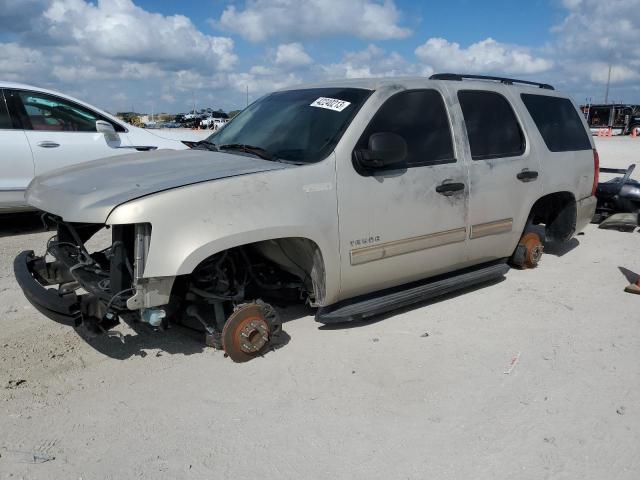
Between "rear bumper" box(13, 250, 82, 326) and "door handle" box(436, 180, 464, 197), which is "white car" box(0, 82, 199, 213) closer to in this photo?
"rear bumper" box(13, 250, 82, 326)

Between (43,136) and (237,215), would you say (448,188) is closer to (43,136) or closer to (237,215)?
→ (237,215)

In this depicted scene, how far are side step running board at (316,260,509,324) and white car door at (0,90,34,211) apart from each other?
178 inches

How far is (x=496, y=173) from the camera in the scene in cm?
482

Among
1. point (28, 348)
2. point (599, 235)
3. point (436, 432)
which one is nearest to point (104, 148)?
point (28, 348)

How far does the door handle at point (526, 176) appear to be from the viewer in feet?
16.6

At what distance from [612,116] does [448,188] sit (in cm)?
3800

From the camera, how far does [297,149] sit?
3.99m

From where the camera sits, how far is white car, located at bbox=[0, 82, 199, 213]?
263 inches

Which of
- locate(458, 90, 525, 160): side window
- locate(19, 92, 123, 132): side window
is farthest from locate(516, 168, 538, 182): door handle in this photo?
locate(19, 92, 123, 132): side window

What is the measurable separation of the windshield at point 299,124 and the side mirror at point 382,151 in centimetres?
22

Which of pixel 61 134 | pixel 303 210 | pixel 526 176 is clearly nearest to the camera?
pixel 303 210

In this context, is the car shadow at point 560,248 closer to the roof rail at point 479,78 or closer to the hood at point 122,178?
the roof rail at point 479,78

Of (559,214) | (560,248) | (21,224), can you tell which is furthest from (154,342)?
(560,248)

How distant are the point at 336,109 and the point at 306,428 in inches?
87.3
